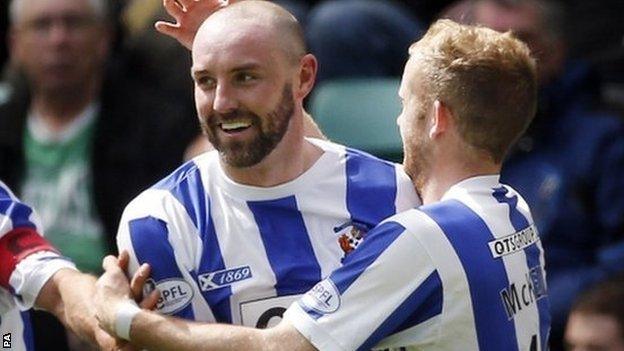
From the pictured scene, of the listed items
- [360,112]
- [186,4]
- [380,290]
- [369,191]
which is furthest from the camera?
[360,112]

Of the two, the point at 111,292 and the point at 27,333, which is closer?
the point at 111,292

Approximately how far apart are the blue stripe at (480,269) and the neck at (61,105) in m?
3.45

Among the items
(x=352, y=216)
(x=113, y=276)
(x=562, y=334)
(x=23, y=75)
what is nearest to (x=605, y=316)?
(x=562, y=334)

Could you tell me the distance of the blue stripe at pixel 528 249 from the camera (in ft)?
16.3

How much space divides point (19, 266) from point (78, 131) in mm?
2793

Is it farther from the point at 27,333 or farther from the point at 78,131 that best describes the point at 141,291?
the point at 78,131

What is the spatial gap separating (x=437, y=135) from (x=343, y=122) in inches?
127

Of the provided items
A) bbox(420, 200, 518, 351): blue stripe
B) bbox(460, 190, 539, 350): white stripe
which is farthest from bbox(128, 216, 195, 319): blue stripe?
bbox(460, 190, 539, 350): white stripe

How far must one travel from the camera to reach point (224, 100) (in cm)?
479

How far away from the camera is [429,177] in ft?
16.1

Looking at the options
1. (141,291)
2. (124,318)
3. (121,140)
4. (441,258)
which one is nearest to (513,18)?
(121,140)

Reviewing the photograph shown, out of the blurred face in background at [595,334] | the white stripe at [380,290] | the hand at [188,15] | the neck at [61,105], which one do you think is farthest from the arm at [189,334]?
the neck at [61,105]

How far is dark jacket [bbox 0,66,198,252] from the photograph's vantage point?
7.74 metres

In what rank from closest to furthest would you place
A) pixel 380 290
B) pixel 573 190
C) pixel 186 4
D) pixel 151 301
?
pixel 380 290, pixel 151 301, pixel 186 4, pixel 573 190
